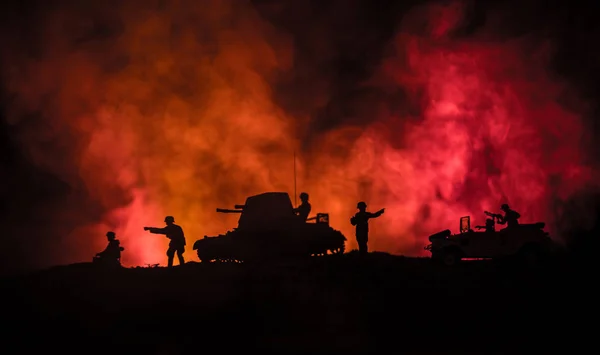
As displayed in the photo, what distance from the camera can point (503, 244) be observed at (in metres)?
21.6

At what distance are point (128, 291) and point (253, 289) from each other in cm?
354

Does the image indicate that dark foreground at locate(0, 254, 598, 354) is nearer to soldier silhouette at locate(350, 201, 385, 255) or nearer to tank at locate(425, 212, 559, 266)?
tank at locate(425, 212, 559, 266)

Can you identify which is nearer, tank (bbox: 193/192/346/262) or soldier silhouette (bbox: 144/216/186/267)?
soldier silhouette (bbox: 144/216/186/267)

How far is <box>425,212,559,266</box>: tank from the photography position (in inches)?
848

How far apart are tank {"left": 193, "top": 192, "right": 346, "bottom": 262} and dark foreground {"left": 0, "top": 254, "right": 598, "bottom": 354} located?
4637 mm

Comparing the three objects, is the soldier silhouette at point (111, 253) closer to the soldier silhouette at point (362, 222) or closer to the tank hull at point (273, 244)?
the tank hull at point (273, 244)

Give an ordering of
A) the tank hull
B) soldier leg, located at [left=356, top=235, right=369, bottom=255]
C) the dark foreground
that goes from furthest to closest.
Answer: the tank hull → soldier leg, located at [left=356, top=235, right=369, bottom=255] → the dark foreground

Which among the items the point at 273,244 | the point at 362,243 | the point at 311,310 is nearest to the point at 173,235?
the point at 273,244

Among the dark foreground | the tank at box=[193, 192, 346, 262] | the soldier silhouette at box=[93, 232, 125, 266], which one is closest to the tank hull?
the tank at box=[193, 192, 346, 262]

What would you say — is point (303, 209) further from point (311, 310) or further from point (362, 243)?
point (311, 310)

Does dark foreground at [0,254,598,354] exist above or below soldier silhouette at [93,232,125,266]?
below

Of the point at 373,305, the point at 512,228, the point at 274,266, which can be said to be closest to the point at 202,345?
the point at 373,305

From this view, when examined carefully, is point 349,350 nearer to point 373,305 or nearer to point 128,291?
point 373,305

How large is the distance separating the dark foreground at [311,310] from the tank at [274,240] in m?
4.64
